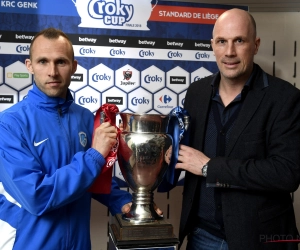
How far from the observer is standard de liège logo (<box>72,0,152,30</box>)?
2.13 meters

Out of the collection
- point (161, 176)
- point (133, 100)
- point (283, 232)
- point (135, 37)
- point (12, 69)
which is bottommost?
point (283, 232)

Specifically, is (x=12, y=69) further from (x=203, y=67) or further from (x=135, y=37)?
(x=203, y=67)

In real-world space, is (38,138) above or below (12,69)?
below

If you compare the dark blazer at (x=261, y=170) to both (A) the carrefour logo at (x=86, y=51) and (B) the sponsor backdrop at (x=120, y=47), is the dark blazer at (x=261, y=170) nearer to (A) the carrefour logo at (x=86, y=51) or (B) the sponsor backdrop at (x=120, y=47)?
(B) the sponsor backdrop at (x=120, y=47)

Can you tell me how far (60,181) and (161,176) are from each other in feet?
1.35

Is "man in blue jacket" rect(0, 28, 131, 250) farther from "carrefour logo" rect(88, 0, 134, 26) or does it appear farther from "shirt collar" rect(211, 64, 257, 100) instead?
"carrefour logo" rect(88, 0, 134, 26)

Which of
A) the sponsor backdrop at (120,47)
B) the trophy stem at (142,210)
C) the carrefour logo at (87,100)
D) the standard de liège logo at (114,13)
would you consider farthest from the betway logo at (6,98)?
the trophy stem at (142,210)

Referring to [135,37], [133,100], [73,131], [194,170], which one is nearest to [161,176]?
[194,170]

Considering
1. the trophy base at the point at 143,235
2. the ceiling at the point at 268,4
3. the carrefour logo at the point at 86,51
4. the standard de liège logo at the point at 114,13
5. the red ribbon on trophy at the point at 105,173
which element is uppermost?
the ceiling at the point at 268,4

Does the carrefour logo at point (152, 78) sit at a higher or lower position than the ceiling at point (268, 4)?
lower

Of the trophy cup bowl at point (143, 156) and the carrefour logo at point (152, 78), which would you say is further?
the carrefour logo at point (152, 78)

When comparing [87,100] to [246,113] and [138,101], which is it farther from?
[246,113]

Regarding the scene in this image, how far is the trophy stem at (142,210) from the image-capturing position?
52.2 inches

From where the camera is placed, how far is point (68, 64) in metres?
1.34
